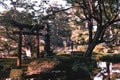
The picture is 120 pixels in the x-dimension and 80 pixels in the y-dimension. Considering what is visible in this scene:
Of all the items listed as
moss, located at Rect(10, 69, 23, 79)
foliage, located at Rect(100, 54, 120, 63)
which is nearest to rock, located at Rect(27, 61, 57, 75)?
moss, located at Rect(10, 69, 23, 79)

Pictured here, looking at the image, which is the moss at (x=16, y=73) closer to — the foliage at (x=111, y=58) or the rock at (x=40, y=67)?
the rock at (x=40, y=67)

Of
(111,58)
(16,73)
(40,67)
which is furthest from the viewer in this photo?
(111,58)

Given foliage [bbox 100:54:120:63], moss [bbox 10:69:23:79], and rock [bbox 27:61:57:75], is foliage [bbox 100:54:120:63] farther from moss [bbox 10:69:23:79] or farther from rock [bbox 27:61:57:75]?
moss [bbox 10:69:23:79]

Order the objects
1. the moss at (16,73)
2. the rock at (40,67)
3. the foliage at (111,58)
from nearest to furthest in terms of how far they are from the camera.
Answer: the moss at (16,73), the rock at (40,67), the foliage at (111,58)

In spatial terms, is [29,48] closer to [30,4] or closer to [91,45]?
[30,4]

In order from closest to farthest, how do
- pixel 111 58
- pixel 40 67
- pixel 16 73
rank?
pixel 16 73 → pixel 40 67 → pixel 111 58

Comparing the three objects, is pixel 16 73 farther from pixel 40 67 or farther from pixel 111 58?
pixel 111 58

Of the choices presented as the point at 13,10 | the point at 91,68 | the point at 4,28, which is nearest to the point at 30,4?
the point at 13,10

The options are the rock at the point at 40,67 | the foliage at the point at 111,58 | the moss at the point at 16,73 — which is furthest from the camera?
the foliage at the point at 111,58

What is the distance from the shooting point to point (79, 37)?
45.9 metres

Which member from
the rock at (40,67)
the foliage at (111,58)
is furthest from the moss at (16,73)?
the foliage at (111,58)

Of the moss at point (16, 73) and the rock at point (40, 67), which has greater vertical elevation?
the rock at point (40, 67)

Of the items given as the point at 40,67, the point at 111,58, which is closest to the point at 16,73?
the point at 40,67

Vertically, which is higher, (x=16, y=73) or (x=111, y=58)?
(x=16, y=73)
